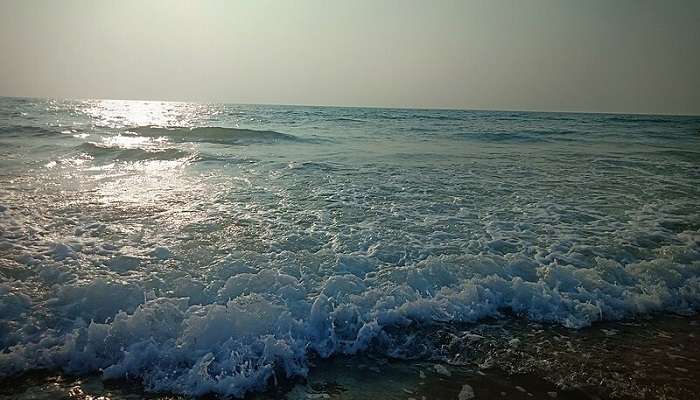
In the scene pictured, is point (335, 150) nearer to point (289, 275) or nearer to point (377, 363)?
point (289, 275)

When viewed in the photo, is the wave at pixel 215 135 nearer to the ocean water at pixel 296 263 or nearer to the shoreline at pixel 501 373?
the ocean water at pixel 296 263

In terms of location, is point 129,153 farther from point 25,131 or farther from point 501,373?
point 501,373

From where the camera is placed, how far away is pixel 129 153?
13.8 metres

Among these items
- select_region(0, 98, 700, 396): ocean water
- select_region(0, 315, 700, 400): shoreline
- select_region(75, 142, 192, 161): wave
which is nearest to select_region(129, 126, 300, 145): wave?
select_region(75, 142, 192, 161): wave

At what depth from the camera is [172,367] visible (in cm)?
312

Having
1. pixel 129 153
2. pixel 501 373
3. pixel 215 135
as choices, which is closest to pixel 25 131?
pixel 215 135

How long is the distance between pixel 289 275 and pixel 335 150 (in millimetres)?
11657

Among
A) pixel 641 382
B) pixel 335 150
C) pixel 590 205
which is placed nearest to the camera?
pixel 641 382

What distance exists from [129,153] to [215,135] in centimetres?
728

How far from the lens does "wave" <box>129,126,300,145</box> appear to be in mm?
19141

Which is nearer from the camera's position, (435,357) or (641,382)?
(641,382)

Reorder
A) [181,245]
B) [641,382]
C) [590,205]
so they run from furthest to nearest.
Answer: [590,205] → [181,245] → [641,382]

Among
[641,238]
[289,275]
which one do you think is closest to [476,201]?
[641,238]

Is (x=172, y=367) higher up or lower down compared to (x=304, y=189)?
lower down
